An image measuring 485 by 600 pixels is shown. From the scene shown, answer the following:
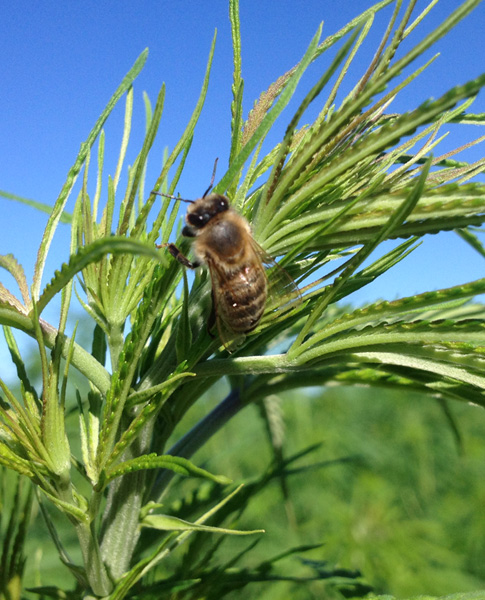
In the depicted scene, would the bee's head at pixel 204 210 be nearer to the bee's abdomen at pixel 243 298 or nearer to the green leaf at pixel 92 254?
the bee's abdomen at pixel 243 298

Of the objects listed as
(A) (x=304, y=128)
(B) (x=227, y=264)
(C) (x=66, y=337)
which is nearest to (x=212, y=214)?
(B) (x=227, y=264)

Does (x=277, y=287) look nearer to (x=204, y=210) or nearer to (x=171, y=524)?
(x=204, y=210)

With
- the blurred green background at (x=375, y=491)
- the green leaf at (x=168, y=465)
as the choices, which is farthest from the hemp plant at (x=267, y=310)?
the blurred green background at (x=375, y=491)

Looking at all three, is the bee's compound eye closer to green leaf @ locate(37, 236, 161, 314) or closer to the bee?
the bee

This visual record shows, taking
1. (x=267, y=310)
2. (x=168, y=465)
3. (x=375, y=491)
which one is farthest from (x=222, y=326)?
(x=375, y=491)

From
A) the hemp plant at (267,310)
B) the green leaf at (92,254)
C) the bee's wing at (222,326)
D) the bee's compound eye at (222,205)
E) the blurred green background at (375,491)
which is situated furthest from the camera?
the blurred green background at (375,491)

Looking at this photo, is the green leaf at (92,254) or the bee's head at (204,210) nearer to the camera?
the green leaf at (92,254)

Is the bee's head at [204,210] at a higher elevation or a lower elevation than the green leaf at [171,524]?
higher
